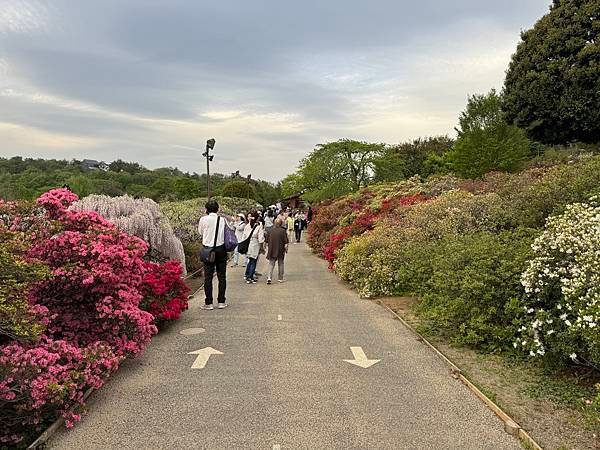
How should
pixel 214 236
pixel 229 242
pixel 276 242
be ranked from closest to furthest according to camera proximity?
pixel 214 236 → pixel 229 242 → pixel 276 242

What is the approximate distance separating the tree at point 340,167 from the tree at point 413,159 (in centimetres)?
93

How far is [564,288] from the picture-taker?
468 cm

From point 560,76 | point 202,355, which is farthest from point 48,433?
point 560,76

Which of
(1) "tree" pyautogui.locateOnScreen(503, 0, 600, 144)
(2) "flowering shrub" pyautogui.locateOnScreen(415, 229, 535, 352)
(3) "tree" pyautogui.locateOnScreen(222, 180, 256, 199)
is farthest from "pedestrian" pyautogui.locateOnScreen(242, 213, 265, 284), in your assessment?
(3) "tree" pyautogui.locateOnScreen(222, 180, 256, 199)

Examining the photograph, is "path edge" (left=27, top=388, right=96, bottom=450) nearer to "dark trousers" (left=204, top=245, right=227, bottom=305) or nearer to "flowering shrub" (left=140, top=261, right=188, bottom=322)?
"flowering shrub" (left=140, top=261, right=188, bottom=322)

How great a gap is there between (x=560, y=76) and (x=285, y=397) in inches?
935

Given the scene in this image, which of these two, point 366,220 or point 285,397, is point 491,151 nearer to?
point 366,220

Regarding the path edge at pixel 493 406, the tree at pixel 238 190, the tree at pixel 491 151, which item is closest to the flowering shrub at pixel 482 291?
the path edge at pixel 493 406

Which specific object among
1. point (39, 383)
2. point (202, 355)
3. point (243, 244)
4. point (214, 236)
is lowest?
point (202, 355)

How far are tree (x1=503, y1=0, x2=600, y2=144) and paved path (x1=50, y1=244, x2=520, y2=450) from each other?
20.1 metres

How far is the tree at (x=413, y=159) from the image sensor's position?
3931cm

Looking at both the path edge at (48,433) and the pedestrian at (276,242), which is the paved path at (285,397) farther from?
the pedestrian at (276,242)

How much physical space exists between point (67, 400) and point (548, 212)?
24.7ft

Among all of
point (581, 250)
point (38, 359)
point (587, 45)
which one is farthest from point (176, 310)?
point (587, 45)
